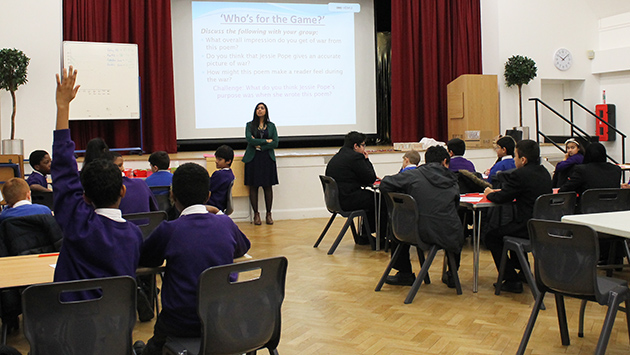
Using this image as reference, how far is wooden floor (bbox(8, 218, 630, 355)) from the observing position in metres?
3.23

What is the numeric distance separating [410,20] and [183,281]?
28.1 ft

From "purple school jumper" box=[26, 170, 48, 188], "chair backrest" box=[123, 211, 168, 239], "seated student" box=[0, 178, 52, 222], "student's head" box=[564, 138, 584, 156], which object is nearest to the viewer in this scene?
"seated student" box=[0, 178, 52, 222]

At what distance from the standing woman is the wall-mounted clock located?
5.53 meters

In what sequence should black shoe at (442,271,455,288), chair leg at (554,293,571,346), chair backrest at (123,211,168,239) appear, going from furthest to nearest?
black shoe at (442,271,455,288), chair backrest at (123,211,168,239), chair leg at (554,293,571,346)

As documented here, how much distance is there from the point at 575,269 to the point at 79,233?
7.07 ft

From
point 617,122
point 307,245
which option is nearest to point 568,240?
point 307,245

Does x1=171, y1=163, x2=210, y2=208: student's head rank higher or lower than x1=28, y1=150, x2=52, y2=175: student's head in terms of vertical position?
lower

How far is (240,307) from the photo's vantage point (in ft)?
7.17

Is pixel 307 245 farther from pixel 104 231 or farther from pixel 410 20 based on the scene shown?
pixel 410 20

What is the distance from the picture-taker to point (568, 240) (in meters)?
2.67

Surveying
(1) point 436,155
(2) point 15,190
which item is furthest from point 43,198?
(1) point 436,155

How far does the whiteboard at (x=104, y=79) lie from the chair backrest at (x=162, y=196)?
3.86 m

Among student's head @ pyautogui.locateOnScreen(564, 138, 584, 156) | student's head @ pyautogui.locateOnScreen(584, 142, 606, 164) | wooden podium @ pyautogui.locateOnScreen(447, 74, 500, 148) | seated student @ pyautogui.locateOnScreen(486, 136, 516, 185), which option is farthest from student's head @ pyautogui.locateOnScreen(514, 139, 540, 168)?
wooden podium @ pyautogui.locateOnScreen(447, 74, 500, 148)

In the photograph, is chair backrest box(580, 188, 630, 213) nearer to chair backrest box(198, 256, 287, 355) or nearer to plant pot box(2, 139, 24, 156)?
chair backrest box(198, 256, 287, 355)
